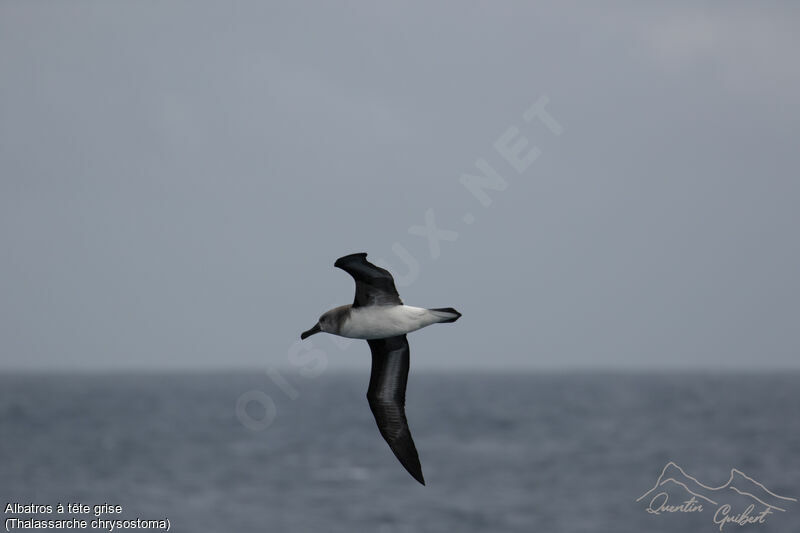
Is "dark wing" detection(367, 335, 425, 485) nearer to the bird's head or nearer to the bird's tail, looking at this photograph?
the bird's head

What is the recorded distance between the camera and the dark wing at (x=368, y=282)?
13.2 meters

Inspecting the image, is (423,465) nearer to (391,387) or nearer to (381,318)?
(391,387)

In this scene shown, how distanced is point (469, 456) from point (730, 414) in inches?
1929

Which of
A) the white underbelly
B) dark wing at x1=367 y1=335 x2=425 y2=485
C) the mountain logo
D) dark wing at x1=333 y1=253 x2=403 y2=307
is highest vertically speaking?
dark wing at x1=333 y1=253 x2=403 y2=307

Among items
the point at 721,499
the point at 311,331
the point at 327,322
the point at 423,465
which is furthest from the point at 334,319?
the point at 423,465

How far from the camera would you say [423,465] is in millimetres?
69188

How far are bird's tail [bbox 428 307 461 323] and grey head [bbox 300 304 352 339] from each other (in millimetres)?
1434

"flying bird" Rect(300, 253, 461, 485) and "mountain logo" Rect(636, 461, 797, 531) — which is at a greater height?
"flying bird" Rect(300, 253, 461, 485)

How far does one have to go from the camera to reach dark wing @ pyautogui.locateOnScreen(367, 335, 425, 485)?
616 inches

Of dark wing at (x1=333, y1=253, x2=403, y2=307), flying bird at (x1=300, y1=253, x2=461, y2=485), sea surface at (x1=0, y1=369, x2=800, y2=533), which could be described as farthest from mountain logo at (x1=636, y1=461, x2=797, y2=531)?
dark wing at (x1=333, y1=253, x2=403, y2=307)

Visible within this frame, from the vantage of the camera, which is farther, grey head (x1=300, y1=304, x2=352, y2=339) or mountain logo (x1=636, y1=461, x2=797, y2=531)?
mountain logo (x1=636, y1=461, x2=797, y2=531)

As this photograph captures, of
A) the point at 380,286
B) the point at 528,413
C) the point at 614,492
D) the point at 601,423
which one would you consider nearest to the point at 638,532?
the point at 614,492

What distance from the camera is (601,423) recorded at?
329ft

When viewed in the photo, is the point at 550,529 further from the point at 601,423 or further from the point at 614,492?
the point at 601,423
